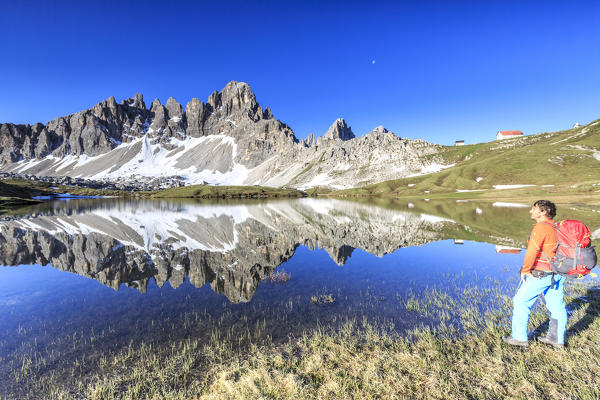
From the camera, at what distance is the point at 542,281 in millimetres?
9508

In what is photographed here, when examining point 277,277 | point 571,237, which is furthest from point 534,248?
point 277,277

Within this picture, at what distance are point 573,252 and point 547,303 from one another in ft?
7.56

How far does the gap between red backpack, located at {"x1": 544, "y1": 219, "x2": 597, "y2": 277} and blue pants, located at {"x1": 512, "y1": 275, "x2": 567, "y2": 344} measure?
73cm

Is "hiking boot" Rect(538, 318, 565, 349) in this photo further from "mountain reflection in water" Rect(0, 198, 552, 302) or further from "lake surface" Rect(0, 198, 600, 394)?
"mountain reflection in water" Rect(0, 198, 552, 302)

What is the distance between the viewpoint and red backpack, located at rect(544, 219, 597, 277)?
8.66 meters

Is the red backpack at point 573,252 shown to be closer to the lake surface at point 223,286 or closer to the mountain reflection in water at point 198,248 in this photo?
the lake surface at point 223,286

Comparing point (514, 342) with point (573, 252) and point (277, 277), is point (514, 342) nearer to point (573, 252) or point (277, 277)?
point (573, 252)

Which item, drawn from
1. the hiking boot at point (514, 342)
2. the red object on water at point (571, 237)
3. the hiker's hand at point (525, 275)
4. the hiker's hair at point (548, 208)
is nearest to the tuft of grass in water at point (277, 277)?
the hiking boot at point (514, 342)

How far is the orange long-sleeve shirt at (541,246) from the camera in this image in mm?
9250

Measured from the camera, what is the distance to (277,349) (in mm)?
11445

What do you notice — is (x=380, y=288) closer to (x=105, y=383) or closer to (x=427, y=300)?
(x=427, y=300)

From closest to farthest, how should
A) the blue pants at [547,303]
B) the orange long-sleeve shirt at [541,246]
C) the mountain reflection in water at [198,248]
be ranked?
the orange long-sleeve shirt at [541,246] < the blue pants at [547,303] < the mountain reflection in water at [198,248]

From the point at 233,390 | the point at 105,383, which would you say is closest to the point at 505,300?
the point at 233,390

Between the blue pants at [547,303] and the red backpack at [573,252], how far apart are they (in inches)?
28.7
